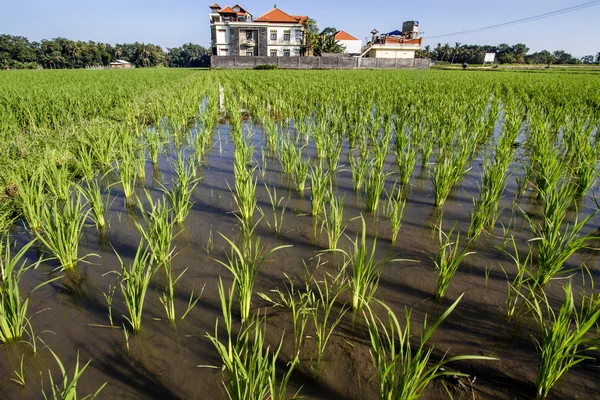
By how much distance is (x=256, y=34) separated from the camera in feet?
131

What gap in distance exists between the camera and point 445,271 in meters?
1.87

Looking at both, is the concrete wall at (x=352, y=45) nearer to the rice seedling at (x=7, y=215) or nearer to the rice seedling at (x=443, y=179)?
the rice seedling at (x=443, y=179)

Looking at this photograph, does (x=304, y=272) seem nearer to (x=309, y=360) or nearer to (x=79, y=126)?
(x=309, y=360)

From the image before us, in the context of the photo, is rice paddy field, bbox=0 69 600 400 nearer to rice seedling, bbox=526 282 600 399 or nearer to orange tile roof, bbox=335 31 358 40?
rice seedling, bbox=526 282 600 399

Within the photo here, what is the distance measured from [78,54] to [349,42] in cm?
4948

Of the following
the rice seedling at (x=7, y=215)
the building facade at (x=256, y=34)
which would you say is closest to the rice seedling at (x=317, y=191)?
the rice seedling at (x=7, y=215)

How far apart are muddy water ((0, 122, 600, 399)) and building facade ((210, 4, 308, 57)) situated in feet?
137

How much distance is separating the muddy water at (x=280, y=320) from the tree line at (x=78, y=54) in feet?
198

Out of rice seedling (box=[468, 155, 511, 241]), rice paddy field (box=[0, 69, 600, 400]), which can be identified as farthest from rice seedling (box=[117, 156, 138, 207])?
rice seedling (box=[468, 155, 511, 241])

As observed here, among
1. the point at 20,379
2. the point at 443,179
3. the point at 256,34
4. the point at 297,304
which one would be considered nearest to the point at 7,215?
the point at 20,379

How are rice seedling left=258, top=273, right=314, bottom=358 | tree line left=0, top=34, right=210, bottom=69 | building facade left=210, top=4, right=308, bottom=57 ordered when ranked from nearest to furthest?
rice seedling left=258, top=273, right=314, bottom=358, building facade left=210, top=4, right=308, bottom=57, tree line left=0, top=34, right=210, bottom=69

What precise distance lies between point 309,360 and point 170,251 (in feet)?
4.74

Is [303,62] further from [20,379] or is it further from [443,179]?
[20,379]

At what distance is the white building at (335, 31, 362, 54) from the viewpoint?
5625cm
